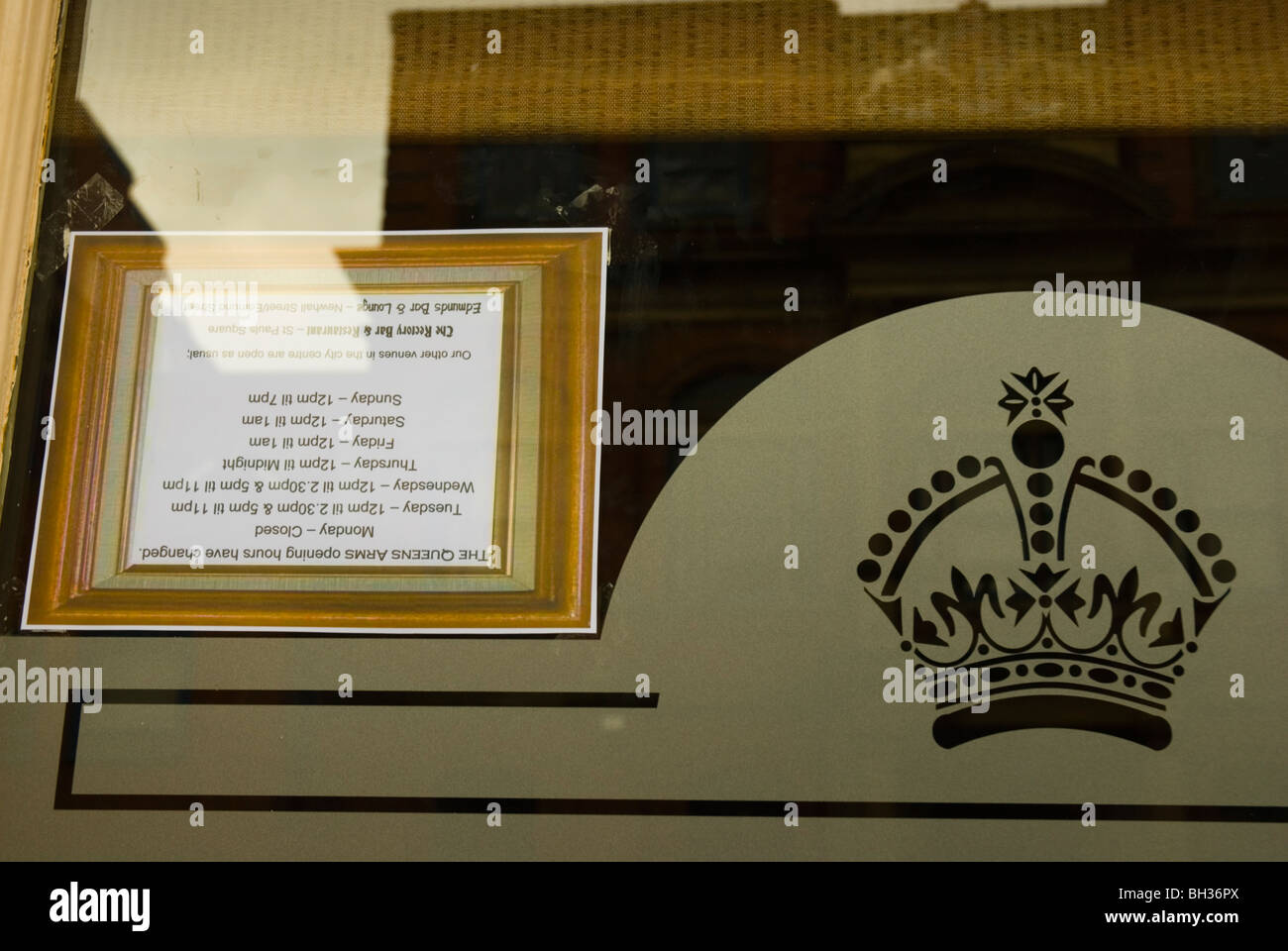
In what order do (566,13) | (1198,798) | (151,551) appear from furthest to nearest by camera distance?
(566,13)
(151,551)
(1198,798)

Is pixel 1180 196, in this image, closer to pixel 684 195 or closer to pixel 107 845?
pixel 684 195

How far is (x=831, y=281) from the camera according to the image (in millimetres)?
1818

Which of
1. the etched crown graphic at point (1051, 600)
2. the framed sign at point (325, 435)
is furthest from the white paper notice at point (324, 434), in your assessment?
the etched crown graphic at point (1051, 600)

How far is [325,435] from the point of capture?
1.78 metres

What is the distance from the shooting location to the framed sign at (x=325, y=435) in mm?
1739

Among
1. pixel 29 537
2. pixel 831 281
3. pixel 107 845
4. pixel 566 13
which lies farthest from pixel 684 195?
pixel 107 845

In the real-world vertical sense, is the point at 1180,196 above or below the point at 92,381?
above

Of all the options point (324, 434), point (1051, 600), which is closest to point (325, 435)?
point (324, 434)

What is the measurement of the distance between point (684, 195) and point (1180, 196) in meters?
0.81

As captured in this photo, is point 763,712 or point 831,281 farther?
point 831,281

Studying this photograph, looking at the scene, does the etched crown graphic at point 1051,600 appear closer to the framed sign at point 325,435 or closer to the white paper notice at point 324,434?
the framed sign at point 325,435

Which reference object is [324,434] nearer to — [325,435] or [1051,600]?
[325,435]

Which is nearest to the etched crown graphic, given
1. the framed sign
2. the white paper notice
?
the framed sign

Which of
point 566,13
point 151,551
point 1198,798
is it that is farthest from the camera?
point 566,13
